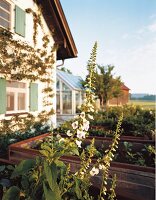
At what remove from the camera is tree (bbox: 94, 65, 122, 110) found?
68.8 feet

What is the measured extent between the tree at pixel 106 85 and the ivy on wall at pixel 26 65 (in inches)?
491

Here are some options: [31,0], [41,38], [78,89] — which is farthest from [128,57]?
[78,89]

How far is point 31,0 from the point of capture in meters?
7.48

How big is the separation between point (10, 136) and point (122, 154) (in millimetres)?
4074

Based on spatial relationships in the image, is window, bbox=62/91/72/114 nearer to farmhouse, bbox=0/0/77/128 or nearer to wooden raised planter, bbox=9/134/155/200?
farmhouse, bbox=0/0/77/128

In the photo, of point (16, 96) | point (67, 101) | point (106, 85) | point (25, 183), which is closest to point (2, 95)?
point (16, 96)

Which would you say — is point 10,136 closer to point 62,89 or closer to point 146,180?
point 146,180

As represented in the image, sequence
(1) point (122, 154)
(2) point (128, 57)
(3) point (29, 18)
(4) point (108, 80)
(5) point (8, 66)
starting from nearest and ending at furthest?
(1) point (122, 154), (2) point (128, 57), (5) point (8, 66), (3) point (29, 18), (4) point (108, 80)

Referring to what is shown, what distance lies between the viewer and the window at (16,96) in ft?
21.8

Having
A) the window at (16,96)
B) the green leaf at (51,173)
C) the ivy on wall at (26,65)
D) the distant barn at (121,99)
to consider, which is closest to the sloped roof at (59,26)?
the ivy on wall at (26,65)

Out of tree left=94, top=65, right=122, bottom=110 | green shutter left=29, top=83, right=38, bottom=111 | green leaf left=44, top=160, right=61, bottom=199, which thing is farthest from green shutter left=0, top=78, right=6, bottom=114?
tree left=94, top=65, right=122, bottom=110

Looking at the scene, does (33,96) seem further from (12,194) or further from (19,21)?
(12,194)

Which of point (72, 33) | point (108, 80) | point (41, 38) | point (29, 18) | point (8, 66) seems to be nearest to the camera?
point (8, 66)

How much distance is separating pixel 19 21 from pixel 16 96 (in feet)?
9.21
